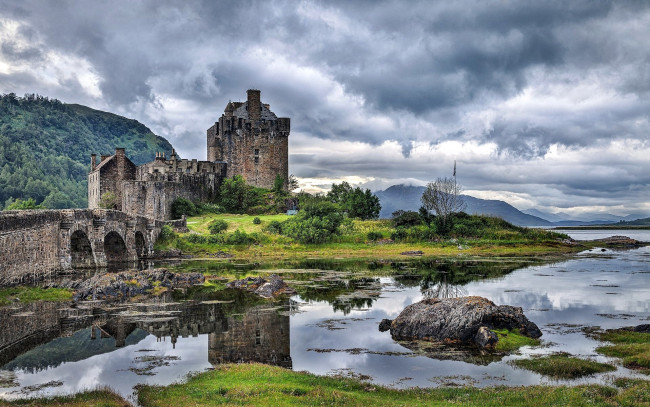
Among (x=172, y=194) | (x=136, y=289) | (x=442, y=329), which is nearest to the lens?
(x=442, y=329)

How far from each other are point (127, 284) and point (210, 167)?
60169mm

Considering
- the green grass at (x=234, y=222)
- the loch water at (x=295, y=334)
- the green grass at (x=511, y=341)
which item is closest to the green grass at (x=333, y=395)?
the loch water at (x=295, y=334)

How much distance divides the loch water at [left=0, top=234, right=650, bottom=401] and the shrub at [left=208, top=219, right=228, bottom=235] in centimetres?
3146

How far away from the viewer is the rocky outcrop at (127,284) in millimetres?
32500

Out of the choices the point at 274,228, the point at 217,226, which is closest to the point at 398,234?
the point at 274,228

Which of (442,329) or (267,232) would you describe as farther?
(267,232)

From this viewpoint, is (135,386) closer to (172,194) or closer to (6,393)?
(6,393)

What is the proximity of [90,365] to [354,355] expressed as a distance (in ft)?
29.0

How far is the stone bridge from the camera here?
32.7 metres

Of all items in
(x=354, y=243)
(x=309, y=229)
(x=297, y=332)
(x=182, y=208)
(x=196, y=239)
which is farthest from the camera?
(x=182, y=208)

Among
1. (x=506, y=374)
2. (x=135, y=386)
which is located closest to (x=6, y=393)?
(x=135, y=386)

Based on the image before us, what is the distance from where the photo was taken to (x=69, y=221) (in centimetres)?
4281

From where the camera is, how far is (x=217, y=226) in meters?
70.1

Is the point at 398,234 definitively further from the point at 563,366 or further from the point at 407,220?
the point at 563,366
